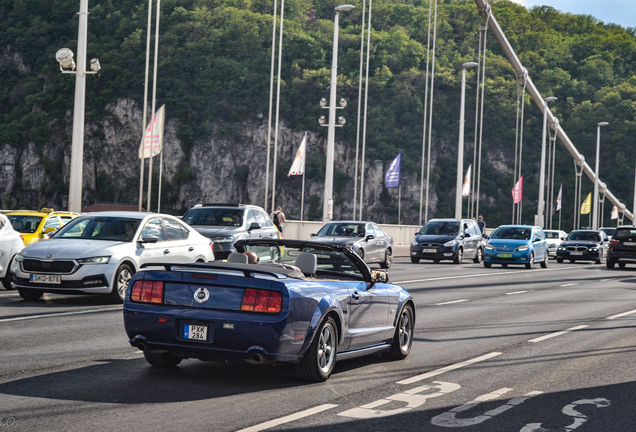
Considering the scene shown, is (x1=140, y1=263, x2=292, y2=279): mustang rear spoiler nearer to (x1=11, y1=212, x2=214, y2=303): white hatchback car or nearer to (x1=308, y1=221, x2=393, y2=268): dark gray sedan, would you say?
(x1=11, y1=212, x2=214, y2=303): white hatchback car

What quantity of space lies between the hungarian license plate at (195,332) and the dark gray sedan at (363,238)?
1979cm

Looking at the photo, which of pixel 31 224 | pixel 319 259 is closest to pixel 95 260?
pixel 319 259

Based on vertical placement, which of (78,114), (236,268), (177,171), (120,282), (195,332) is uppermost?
(177,171)

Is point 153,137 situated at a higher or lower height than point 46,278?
higher

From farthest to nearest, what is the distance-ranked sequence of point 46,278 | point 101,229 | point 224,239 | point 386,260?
point 386,260 < point 224,239 < point 101,229 < point 46,278

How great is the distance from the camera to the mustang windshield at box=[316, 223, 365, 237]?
28125 millimetres

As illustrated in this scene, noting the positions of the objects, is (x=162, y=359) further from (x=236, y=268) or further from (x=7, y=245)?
(x=7, y=245)

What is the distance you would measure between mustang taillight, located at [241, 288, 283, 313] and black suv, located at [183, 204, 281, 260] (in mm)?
13823

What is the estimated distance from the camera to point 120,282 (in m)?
13.8

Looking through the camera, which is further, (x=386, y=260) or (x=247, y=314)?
(x=386, y=260)

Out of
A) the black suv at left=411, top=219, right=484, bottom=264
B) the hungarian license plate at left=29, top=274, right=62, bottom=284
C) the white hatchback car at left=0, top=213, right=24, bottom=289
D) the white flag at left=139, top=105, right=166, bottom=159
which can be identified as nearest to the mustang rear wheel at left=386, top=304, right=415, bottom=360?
the hungarian license plate at left=29, top=274, right=62, bottom=284

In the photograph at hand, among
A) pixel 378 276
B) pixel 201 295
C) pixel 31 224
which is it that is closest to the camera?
pixel 201 295

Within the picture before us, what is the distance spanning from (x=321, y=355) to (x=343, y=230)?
21.1 m

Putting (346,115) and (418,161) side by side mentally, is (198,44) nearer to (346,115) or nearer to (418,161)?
(346,115)
